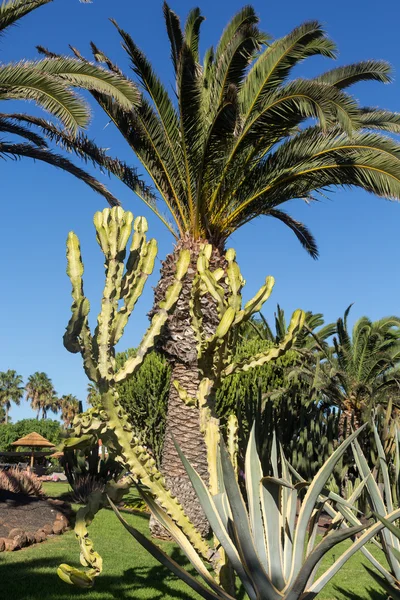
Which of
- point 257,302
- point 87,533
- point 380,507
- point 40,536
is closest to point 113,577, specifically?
point 40,536

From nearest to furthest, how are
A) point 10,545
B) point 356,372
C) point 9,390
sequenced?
1. point 10,545
2. point 356,372
3. point 9,390

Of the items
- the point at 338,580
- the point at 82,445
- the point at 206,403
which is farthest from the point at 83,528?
the point at 338,580

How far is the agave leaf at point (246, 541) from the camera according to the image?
3.20 meters

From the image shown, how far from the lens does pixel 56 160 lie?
11094 mm

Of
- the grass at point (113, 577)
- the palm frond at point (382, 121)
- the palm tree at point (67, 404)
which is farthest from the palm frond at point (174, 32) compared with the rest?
the palm tree at point (67, 404)

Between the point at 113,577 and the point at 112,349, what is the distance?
3.95 meters

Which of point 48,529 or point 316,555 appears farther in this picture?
point 48,529

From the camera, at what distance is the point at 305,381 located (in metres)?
15.6

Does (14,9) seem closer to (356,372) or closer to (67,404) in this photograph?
(356,372)

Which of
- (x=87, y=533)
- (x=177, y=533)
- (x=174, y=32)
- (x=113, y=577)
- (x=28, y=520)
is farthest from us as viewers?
(x=174, y=32)

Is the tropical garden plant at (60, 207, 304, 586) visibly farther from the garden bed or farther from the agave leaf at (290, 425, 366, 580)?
the garden bed

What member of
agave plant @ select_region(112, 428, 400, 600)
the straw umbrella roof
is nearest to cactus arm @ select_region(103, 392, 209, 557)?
agave plant @ select_region(112, 428, 400, 600)

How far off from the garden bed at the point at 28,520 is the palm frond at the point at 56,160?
20.2 ft

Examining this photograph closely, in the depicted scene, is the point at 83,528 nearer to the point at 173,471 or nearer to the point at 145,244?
the point at 145,244
